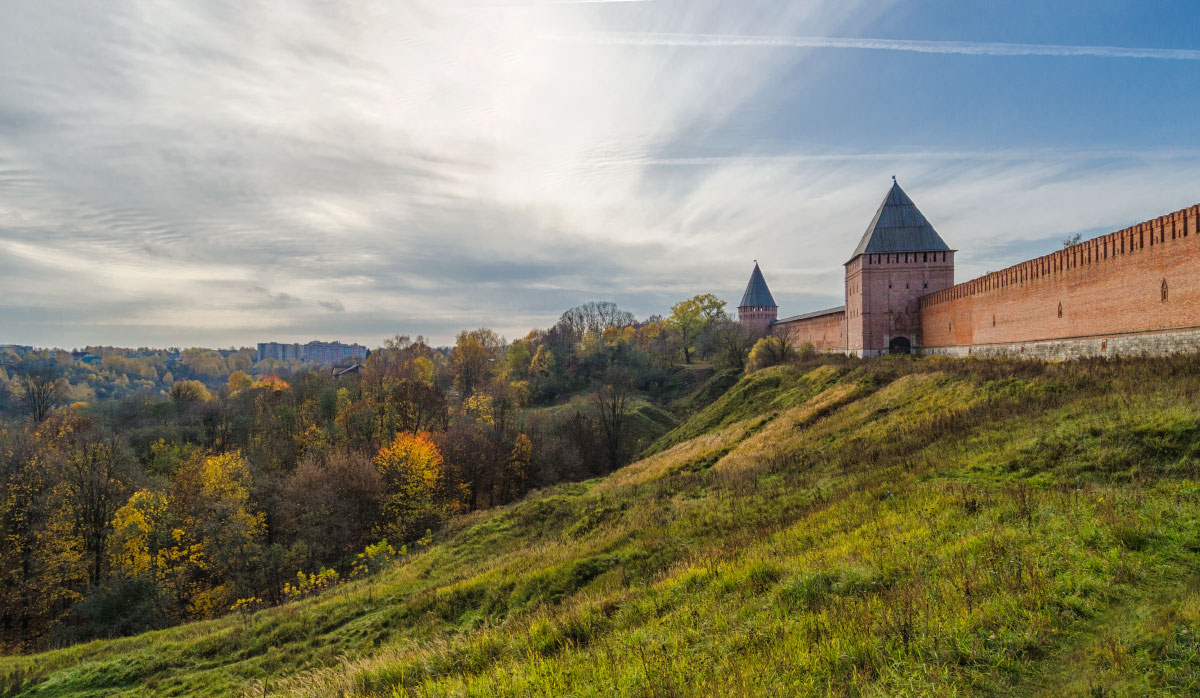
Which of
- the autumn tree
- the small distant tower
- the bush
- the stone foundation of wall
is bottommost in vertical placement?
the bush

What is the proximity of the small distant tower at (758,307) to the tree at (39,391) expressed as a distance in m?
73.1

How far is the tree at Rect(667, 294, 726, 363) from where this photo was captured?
68.7 metres

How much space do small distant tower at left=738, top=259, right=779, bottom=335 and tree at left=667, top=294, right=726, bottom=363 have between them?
16.1 feet

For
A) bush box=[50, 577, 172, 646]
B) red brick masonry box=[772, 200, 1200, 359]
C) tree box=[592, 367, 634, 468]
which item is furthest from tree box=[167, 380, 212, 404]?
red brick masonry box=[772, 200, 1200, 359]

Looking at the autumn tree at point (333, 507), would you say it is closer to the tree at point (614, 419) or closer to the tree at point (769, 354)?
the tree at point (614, 419)

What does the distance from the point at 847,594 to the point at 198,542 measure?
102ft

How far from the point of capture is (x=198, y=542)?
24.3 metres

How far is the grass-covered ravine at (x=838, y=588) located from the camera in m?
3.70

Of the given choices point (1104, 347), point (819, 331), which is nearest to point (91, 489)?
point (1104, 347)

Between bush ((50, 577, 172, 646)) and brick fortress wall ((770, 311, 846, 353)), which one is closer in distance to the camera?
bush ((50, 577, 172, 646))

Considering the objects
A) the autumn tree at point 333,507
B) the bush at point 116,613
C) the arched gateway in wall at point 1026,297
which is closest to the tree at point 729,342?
the arched gateway in wall at point 1026,297

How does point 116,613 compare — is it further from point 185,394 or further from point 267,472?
point 185,394

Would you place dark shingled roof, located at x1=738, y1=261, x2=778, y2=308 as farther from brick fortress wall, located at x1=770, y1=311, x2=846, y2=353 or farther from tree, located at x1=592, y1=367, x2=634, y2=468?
tree, located at x1=592, y1=367, x2=634, y2=468

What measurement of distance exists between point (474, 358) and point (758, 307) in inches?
1556
